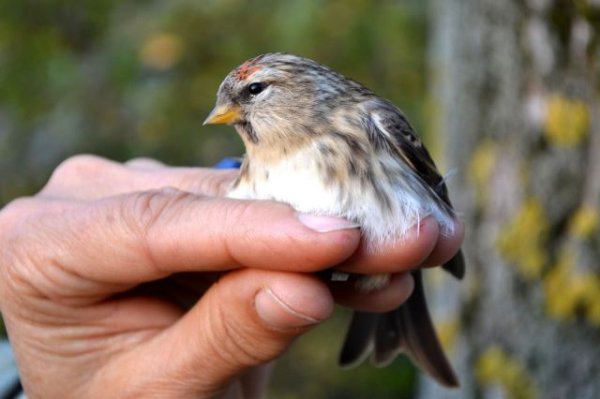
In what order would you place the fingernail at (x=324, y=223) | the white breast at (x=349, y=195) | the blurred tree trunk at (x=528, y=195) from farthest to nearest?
the blurred tree trunk at (x=528, y=195)
the white breast at (x=349, y=195)
the fingernail at (x=324, y=223)

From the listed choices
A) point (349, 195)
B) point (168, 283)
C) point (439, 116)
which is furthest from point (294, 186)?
point (439, 116)

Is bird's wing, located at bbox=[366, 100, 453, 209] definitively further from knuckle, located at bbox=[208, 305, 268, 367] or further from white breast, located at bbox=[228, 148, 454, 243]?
knuckle, located at bbox=[208, 305, 268, 367]

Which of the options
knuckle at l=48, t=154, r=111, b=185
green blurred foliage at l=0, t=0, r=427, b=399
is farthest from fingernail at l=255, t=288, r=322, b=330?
green blurred foliage at l=0, t=0, r=427, b=399

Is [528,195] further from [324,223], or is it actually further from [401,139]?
[324,223]

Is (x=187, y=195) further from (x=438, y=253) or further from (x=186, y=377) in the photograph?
(x=438, y=253)

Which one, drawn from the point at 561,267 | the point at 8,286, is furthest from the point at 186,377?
the point at 561,267

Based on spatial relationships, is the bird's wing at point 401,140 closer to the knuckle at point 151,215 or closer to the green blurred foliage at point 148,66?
the knuckle at point 151,215

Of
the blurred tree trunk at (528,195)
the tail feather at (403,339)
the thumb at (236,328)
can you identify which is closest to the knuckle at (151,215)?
the thumb at (236,328)

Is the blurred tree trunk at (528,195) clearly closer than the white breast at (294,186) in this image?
No
